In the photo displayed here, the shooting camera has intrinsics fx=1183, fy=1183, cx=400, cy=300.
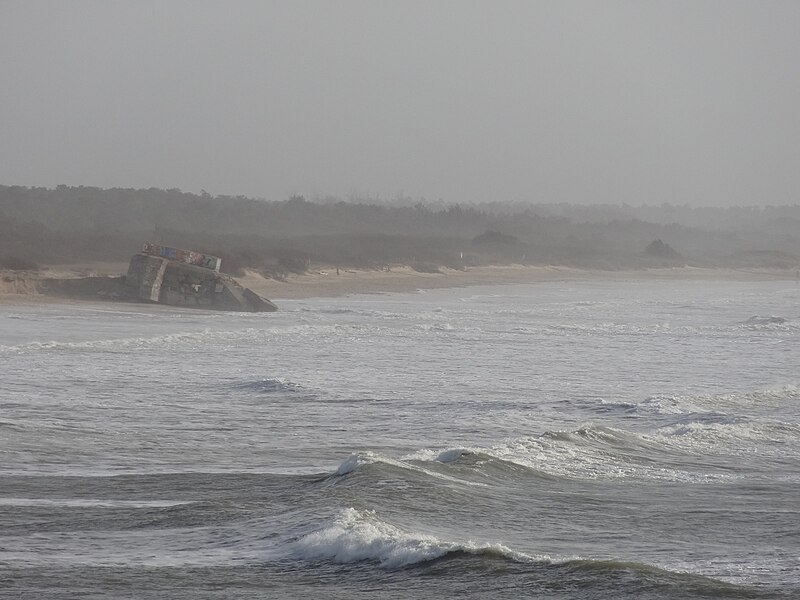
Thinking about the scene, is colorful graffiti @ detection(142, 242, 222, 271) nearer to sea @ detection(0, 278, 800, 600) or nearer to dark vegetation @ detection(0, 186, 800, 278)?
dark vegetation @ detection(0, 186, 800, 278)

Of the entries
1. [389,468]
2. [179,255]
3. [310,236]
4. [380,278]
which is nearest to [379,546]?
[389,468]

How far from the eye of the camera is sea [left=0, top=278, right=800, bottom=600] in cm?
850

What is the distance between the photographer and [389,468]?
11883mm

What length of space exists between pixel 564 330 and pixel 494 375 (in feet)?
34.9

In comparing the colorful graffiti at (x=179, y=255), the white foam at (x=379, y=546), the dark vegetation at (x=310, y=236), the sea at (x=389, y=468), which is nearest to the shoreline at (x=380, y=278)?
the dark vegetation at (x=310, y=236)

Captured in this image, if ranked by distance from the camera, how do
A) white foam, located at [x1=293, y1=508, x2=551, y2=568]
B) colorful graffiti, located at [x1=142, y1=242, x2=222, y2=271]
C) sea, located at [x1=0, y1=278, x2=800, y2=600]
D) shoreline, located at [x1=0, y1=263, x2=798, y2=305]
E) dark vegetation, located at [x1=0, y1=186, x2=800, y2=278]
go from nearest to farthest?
sea, located at [x1=0, y1=278, x2=800, y2=600], white foam, located at [x1=293, y1=508, x2=551, y2=568], colorful graffiti, located at [x1=142, y1=242, x2=222, y2=271], shoreline, located at [x1=0, y1=263, x2=798, y2=305], dark vegetation, located at [x1=0, y1=186, x2=800, y2=278]

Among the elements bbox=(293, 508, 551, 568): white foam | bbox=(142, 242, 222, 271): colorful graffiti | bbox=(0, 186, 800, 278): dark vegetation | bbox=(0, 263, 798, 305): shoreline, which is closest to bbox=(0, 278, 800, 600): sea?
bbox=(293, 508, 551, 568): white foam

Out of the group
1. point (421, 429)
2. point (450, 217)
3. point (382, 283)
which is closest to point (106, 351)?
point (421, 429)

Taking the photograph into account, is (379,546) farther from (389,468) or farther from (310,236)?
(310,236)

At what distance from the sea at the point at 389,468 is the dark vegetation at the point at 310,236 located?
872 inches

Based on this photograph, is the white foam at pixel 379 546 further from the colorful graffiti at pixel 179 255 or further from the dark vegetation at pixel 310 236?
the dark vegetation at pixel 310 236

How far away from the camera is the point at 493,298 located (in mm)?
44094

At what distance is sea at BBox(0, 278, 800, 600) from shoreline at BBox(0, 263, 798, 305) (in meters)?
9.57

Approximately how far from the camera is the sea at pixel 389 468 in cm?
850
